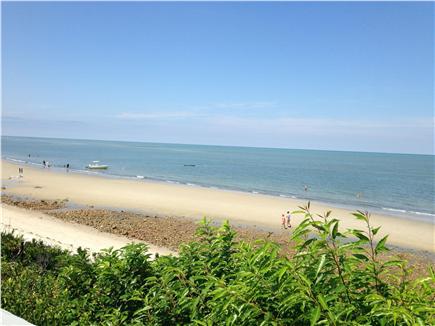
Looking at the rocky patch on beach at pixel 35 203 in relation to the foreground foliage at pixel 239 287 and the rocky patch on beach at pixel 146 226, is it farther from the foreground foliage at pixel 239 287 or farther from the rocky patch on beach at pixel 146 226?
the foreground foliage at pixel 239 287

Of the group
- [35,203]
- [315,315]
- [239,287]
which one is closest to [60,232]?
[35,203]

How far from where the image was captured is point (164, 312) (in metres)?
3.27

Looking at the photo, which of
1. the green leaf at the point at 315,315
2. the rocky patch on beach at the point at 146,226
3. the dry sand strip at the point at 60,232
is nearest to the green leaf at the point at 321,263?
the green leaf at the point at 315,315

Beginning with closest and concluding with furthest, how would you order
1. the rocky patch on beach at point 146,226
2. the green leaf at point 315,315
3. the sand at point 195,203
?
the green leaf at point 315,315 < the rocky patch on beach at point 146,226 < the sand at point 195,203

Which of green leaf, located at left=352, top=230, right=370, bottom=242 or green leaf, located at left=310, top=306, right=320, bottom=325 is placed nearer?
green leaf, located at left=310, top=306, right=320, bottom=325

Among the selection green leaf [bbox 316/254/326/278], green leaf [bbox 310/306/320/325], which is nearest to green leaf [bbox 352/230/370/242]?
green leaf [bbox 316/254/326/278]

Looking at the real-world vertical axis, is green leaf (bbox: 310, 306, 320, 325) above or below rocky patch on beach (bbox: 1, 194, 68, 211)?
above

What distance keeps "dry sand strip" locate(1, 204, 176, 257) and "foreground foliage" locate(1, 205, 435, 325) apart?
1484 cm

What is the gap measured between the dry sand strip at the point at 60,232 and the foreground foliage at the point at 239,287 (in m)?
14.8

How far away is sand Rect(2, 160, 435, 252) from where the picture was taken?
29.5m

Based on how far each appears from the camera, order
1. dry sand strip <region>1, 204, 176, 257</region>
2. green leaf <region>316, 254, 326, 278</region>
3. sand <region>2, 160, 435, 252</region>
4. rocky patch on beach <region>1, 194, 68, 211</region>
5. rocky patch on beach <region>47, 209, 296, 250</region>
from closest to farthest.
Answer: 1. green leaf <region>316, 254, 326, 278</region>
2. dry sand strip <region>1, 204, 176, 257</region>
3. rocky patch on beach <region>47, 209, 296, 250</region>
4. sand <region>2, 160, 435, 252</region>
5. rocky patch on beach <region>1, 194, 68, 211</region>

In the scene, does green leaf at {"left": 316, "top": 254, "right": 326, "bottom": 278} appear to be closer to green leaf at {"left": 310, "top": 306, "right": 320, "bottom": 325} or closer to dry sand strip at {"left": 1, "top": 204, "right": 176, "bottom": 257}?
green leaf at {"left": 310, "top": 306, "right": 320, "bottom": 325}

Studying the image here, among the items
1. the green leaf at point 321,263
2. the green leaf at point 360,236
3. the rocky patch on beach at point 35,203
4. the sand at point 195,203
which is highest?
the green leaf at point 360,236

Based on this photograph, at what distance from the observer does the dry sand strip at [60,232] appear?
1941 centimetres
